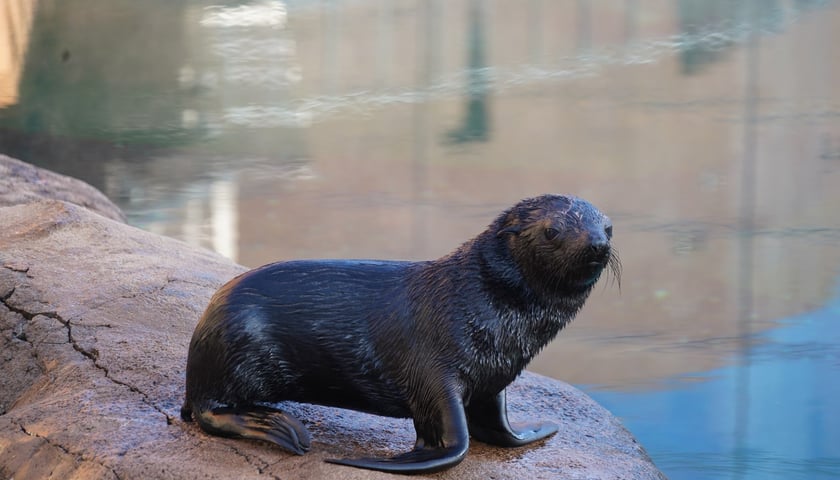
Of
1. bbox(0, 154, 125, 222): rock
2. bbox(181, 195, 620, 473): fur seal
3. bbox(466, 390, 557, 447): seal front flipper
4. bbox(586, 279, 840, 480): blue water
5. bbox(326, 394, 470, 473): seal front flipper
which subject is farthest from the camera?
bbox(0, 154, 125, 222): rock

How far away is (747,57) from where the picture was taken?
21.7 ft

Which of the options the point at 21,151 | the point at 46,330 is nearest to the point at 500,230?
the point at 46,330

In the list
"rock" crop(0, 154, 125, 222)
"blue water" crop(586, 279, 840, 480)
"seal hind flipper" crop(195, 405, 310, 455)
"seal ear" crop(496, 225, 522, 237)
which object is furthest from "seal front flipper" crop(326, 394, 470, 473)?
"rock" crop(0, 154, 125, 222)

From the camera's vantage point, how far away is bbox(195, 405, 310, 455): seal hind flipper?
107 inches

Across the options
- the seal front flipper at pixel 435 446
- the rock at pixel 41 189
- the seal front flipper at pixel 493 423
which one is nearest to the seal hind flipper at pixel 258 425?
the seal front flipper at pixel 435 446

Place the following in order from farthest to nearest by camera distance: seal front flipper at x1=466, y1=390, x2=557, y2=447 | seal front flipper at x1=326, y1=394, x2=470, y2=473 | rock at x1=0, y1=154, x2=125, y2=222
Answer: rock at x1=0, y1=154, x2=125, y2=222 → seal front flipper at x1=466, y1=390, x2=557, y2=447 → seal front flipper at x1=326, y1=394, x2=470, y2=473

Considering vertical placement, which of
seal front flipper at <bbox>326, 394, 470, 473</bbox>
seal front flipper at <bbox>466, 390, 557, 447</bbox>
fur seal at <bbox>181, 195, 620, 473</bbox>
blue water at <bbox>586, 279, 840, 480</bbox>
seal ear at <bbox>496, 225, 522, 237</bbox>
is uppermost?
seal ear at <bbox>496, 225, 522, 237</bbox>

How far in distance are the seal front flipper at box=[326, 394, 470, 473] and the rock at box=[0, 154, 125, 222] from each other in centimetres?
340

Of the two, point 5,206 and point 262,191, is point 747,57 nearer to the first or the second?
point 262,191

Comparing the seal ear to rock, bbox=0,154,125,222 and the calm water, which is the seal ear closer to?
the calm water

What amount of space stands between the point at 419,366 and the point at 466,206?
4.19 meters

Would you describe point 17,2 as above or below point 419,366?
above

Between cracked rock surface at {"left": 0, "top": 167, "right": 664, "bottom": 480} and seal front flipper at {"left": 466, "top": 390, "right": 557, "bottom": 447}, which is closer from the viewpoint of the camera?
cracked rock surface at {"left": 0, "top": 167, "right": 664, "bottom": 480}

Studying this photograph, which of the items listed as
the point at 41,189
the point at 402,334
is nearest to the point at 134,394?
the point at 402,334
